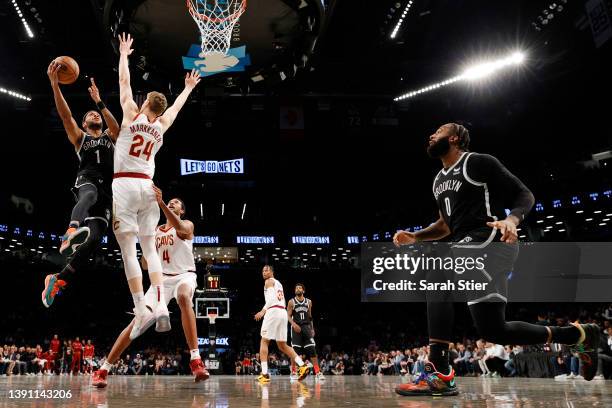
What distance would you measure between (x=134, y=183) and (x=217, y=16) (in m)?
5.89

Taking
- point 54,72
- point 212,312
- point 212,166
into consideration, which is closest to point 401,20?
point 212,312

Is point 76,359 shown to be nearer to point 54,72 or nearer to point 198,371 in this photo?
point 198,371

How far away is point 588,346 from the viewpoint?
454cm

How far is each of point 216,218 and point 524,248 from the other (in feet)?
53.6

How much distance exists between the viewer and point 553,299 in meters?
24.5

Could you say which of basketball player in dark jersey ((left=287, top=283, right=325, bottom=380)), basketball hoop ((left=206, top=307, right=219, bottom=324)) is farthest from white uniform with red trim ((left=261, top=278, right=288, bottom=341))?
basketball hoop ((left=206, top=307, right=219, bottom=324))

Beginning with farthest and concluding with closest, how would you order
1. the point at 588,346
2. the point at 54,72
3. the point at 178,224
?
1. the point at 178,224
2. the point at 54,72
3. the point at 588,346

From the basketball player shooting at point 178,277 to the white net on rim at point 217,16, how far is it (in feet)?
16.0

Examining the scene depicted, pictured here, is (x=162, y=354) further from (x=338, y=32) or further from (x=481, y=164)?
(x=481, y=164)

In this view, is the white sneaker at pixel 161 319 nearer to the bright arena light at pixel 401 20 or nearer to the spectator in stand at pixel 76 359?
the bright arena light at pixel 401 20

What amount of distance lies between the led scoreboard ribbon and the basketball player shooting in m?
22.7

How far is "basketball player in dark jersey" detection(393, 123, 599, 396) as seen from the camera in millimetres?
4109

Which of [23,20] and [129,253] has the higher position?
[23,20]

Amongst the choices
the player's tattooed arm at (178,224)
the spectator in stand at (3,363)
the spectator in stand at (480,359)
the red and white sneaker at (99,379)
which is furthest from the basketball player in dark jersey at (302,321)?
the spectator in stand at (3,363)
